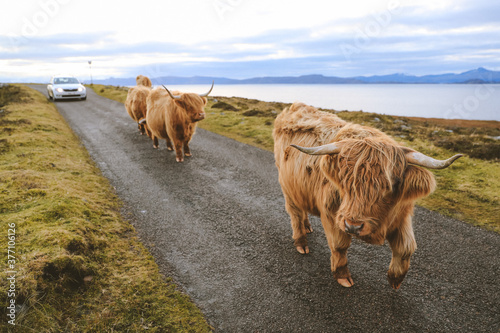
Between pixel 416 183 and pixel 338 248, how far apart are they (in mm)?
1255

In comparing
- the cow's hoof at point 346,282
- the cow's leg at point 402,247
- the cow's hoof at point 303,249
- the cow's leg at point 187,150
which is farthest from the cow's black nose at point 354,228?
the cow's leg at point 187,150

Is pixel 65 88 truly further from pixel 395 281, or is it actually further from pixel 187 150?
pixel 395 281

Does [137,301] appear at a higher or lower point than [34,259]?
lower

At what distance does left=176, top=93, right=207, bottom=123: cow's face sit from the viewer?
8.63m

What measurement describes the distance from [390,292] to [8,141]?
11.4 m

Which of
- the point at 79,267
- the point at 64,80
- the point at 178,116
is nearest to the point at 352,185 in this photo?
the point at 79,267

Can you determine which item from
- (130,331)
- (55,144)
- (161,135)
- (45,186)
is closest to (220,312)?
(130,331)

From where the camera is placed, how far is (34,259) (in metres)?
3.46

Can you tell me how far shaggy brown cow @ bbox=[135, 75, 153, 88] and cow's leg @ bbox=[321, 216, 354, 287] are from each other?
1293cm

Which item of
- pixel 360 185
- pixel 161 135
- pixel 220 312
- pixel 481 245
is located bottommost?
pixel 220 312

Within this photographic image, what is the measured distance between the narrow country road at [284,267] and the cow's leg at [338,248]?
0.12 m

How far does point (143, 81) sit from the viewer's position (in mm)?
13883

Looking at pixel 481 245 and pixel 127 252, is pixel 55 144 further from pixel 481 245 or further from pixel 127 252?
pixel 481 245

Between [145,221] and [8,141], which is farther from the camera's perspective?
[8,141]
